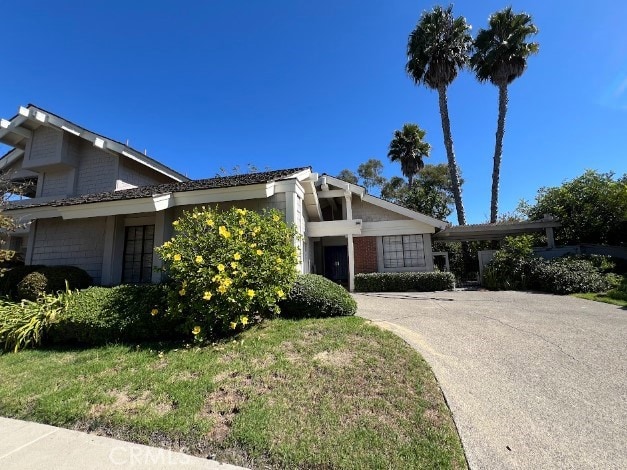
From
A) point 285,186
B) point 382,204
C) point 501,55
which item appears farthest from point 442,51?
point 285,186

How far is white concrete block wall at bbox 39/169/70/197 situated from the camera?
14430mm

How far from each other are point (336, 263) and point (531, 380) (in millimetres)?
13614

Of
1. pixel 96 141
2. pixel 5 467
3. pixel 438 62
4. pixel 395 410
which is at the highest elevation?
pixel 438 62

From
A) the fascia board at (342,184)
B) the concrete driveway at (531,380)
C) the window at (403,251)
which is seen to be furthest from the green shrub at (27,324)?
the window at (403,251)

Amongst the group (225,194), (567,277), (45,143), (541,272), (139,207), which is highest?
(45,143)

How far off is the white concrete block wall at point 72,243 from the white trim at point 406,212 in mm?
11378

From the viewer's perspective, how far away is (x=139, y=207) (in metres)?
9.09

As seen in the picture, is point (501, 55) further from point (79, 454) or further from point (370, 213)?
point (79, 454)

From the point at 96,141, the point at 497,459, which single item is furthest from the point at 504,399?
the point at 96,141

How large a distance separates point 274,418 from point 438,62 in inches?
969

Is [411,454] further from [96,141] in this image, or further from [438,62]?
[438,62]

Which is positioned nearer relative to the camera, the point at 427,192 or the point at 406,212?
the point at 406,212

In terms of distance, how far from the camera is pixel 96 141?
43.5ft

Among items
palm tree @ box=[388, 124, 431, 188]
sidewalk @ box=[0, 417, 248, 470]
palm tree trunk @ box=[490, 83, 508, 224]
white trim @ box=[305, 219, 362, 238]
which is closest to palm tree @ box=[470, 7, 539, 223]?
palm tree trunk @ box=[490, 83, 508, 224]
